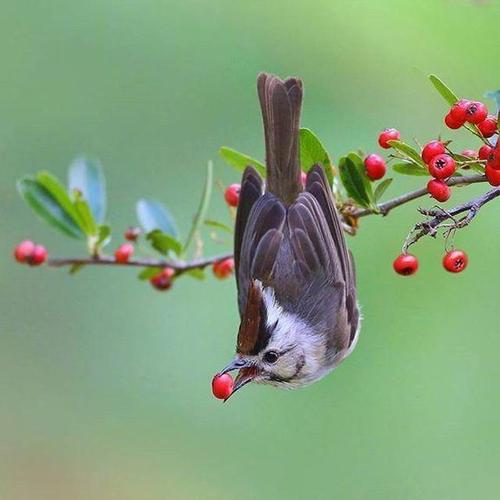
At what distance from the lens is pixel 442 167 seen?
2463 millimetres

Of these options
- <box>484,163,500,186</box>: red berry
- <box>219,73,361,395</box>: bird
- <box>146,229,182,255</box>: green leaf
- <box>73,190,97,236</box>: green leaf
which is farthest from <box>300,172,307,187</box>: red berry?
<box>484,163,500,186</box>: red berry

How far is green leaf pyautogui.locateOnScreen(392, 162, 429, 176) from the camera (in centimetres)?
268

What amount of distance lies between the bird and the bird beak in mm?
81

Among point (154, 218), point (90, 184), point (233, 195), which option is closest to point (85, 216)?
point (90, 184)

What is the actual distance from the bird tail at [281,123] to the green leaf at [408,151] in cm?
75

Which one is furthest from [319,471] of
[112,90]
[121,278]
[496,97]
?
[496,97]

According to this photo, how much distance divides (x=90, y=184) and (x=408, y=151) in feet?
4.22

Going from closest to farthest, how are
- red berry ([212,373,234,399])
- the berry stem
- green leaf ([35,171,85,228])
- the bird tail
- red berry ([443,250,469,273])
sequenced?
the berry stem, red berry ([443,250,469,273]), red berry ([212,373,234,399]), green leaf ([35,171,85,228]), the bird tail

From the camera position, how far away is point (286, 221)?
11.3ft

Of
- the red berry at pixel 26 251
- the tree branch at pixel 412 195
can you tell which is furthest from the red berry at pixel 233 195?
the red berry at pixel 26 251

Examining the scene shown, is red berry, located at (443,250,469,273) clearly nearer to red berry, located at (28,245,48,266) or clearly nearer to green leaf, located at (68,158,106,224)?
green leaf, located at (68,158,106,224)

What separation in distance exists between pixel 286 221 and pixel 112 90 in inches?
152

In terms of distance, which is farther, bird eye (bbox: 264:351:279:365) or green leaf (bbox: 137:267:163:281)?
green leaf (bbox: 137:267:163:281)

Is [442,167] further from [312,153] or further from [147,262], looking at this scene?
[147,262]
